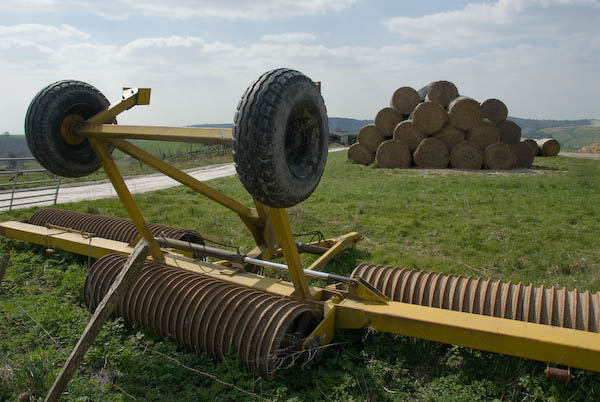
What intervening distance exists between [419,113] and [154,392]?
13854 mm

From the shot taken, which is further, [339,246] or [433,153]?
[433,153]

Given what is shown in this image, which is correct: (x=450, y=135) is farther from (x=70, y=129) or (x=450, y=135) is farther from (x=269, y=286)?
(x=70, y=129)

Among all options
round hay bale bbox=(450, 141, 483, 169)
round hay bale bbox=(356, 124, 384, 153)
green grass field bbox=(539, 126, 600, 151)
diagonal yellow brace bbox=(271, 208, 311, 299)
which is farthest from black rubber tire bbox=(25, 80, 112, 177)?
green grass field bbox=(539, 126, 600, 151)

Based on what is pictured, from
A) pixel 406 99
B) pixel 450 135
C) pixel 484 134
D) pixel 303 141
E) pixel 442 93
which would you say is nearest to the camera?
pixel 303 141

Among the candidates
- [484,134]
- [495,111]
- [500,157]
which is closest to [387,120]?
[484,134]

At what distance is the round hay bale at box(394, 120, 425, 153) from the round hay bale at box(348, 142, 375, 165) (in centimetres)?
154

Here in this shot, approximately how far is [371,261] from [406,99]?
12150mm

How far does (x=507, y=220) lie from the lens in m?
7.72

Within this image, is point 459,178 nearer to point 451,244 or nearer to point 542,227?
point 542,227

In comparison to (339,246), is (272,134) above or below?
above

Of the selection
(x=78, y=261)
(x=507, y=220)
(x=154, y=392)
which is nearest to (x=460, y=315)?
(x=154, y=392)

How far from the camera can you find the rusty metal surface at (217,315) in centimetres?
321

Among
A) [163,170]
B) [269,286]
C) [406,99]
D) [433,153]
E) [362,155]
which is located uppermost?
[406,99]

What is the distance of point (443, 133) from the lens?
1548 centimetres
